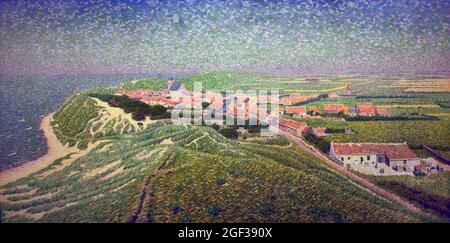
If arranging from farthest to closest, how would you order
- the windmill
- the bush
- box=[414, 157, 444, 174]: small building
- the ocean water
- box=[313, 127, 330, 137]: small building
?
the windmill → the ocean water → box=[313, 127, 330, 137]: small building → box=[414, 157, 444, 174]: small building → the bush

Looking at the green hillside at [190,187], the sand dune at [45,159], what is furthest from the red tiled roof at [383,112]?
the sand dune at [45,159]

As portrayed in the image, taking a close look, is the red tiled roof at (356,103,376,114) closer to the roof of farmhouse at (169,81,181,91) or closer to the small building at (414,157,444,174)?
the small building at (414,157,444,174)

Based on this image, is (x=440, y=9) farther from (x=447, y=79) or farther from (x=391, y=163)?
(x=391, y=163)

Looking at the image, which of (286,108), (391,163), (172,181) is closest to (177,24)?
(286,108)

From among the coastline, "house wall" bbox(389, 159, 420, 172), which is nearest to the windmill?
"house wall" bbox(389, 159, 420, 172)

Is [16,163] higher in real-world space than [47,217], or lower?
higher
